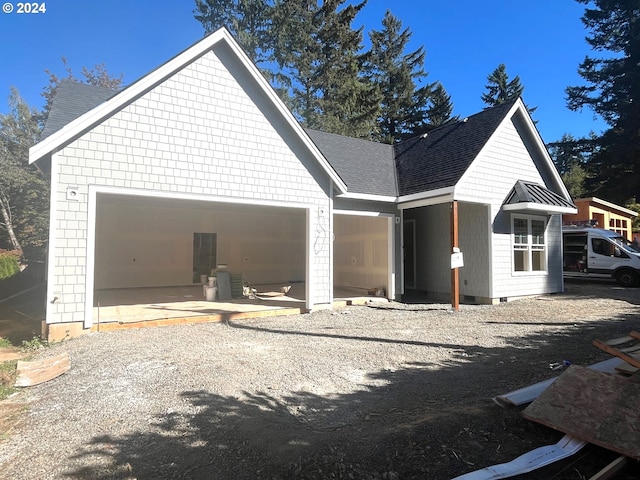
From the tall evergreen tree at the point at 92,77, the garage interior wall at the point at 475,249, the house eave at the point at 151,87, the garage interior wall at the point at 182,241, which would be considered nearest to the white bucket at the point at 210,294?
the garage interior wall at the point at 182,241

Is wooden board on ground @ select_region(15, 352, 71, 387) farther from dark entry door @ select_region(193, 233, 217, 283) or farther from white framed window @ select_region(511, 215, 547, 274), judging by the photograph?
white framed window @ select_region(511, 215, 547, 274)

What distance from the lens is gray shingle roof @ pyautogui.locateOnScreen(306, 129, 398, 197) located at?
1140 cm

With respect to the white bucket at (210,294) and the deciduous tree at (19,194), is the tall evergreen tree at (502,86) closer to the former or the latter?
the white bucket at (210,294)

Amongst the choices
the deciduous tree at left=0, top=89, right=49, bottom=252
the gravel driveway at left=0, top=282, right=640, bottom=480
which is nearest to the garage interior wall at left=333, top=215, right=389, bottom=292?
the gravel driveway at left=0, top=282, right=640, bottom=480

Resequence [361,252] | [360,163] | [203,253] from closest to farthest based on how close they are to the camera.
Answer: [360,163] < [361,252] < [203,253]

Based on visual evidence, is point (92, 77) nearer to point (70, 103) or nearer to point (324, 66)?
point (324, 66)

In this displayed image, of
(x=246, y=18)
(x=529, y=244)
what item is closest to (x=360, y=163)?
(x=529, y=244)

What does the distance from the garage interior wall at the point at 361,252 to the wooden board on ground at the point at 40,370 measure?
873 centimetres

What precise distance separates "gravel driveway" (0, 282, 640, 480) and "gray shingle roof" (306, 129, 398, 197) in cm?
485

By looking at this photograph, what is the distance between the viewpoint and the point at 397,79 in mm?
34031

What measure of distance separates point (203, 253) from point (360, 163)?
7575 millimetres

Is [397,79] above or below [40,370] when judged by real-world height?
above

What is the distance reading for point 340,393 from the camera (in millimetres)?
4488

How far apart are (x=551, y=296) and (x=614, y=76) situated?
26.6 metres
